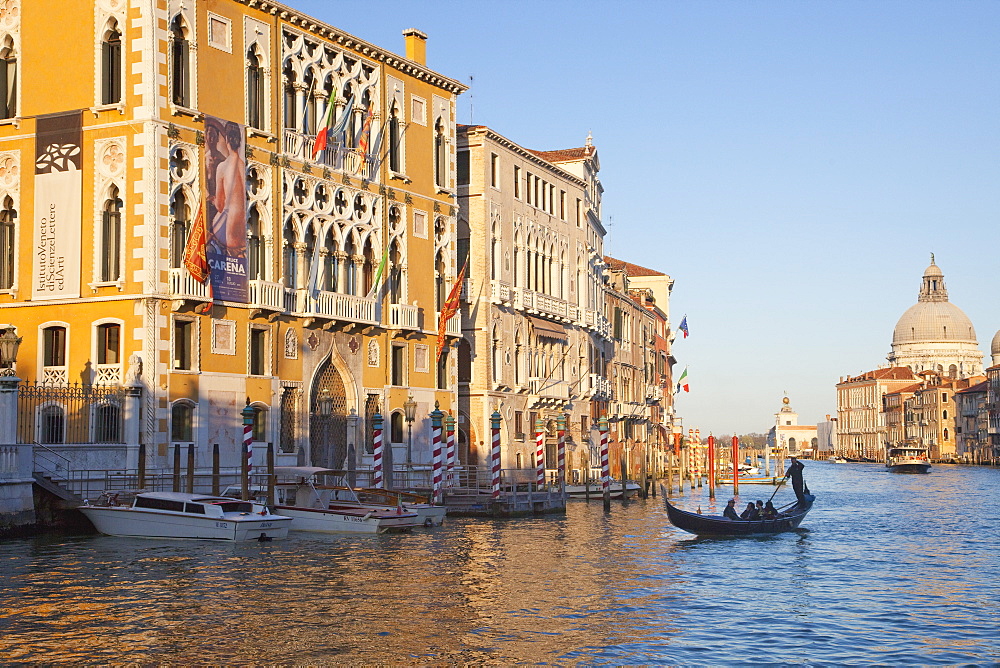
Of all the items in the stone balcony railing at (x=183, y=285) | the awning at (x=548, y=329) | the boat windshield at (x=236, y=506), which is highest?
the awning at (x=548, y=329)

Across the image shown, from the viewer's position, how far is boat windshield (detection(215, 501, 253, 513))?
1022 inches

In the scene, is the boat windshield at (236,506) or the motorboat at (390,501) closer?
the boat windshield at (236,506)

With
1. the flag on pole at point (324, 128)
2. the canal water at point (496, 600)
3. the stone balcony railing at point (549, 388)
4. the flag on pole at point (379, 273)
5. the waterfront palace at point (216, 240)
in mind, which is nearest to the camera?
the canal water at point (496, 600)

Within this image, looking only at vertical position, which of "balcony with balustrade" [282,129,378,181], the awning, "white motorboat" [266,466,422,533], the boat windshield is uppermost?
"balcony with balustrade" [282,129,378,181]

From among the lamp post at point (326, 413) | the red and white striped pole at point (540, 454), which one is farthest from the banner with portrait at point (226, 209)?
the red and white striped pole at point (540, 454)

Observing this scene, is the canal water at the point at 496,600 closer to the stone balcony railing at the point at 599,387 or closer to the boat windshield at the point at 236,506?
the boat windshield at the point at 236,506

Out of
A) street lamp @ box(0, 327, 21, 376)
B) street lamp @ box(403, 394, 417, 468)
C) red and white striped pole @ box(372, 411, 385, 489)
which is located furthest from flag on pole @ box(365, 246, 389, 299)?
street lamp @ box(0, 327, 21, 376)

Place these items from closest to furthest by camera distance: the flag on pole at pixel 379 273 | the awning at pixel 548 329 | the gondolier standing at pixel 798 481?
the gondolier standing at pixel 798 481
the flag on pole at pixel 379 273
the awning at pixel 548 329

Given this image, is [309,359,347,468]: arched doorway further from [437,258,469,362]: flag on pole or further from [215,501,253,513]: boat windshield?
[215,501,253,513]: boat windshield

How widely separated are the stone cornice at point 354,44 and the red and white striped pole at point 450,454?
10.4m

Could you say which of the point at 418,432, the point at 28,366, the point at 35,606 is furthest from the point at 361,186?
the point at 35,606

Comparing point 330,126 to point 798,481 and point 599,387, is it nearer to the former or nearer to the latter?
point 798,481

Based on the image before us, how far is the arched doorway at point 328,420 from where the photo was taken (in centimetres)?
3509

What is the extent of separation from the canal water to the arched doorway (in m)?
6.00
